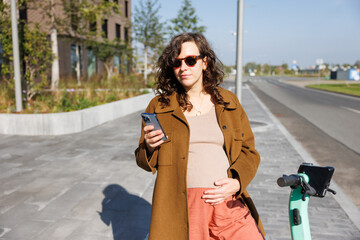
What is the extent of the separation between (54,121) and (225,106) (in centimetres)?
717

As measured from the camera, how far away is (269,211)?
3.88 metres

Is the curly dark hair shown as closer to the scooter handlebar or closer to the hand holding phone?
the hand holding phone

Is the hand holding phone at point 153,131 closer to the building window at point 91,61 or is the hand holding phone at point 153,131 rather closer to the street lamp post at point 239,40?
the street lamp post at point 239,40

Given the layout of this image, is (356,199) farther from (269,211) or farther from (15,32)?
(15,32)

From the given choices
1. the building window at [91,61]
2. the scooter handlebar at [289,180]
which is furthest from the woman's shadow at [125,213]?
the building window at [91,61]

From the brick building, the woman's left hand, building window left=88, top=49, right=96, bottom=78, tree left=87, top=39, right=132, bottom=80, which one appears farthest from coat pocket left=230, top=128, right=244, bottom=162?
building window left=88, top=49, right=96, bottom=78

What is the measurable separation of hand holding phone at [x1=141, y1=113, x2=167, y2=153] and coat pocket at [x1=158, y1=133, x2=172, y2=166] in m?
0.09

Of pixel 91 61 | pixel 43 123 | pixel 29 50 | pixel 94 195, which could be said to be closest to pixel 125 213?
pixel 94 195

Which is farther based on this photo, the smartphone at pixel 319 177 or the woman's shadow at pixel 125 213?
the woman's shadow at pixel 125 213

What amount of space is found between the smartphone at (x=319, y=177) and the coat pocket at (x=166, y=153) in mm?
721

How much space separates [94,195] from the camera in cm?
439

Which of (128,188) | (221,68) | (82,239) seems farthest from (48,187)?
(221,68)

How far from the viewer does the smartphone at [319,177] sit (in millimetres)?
1606

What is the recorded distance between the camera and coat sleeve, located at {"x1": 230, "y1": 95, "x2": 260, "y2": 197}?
71.4 inches
